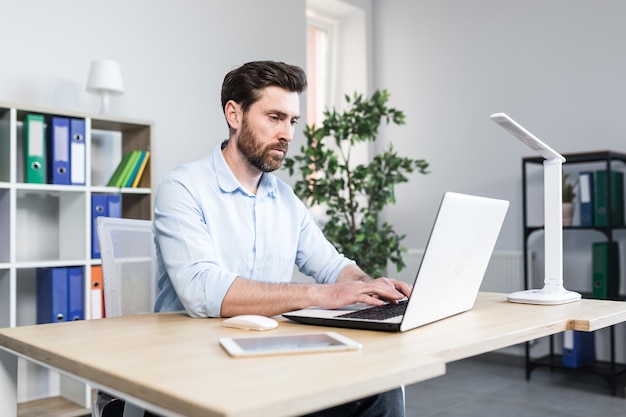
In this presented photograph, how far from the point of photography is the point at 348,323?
1191mm

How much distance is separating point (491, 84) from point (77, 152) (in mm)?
2631

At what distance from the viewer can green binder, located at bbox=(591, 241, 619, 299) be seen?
3361 millimetres

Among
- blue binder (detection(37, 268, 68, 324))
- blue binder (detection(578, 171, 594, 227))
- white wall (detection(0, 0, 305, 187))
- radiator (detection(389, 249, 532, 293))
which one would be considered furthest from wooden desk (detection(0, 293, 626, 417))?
radiator (detection(389, 249, 532, 293))

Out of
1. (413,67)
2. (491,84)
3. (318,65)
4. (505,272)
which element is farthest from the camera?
(318,65)

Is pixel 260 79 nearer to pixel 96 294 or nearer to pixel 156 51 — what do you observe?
pixel 96 294

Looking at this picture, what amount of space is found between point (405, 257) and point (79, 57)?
2.52 m

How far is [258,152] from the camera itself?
5.65ft

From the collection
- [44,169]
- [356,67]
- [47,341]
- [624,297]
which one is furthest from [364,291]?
[356,67]

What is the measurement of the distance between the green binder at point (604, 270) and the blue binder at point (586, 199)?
0.13 metres

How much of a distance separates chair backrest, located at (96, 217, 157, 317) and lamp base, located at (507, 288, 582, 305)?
0.96 m

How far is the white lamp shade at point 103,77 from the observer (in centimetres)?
292

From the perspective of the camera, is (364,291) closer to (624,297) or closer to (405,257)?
(624,297)

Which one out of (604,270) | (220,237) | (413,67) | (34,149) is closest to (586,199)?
(604,270)

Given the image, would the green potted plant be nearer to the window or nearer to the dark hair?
the window
